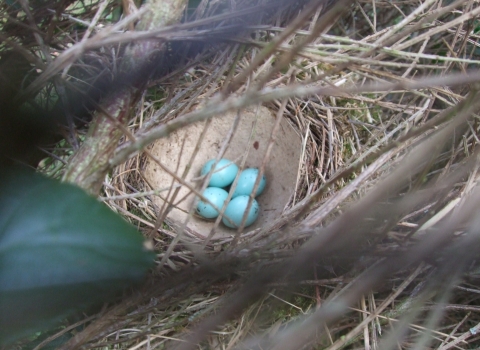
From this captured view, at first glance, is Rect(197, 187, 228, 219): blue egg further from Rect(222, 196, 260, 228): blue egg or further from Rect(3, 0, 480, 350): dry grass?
Rect(3, 0, 480, 350): dry grass

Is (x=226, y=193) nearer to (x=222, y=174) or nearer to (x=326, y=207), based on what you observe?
(x=222, y=174)

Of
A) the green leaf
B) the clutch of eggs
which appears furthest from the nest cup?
the green leaf

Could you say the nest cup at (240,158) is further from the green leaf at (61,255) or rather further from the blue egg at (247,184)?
the green leaf at (61,255)

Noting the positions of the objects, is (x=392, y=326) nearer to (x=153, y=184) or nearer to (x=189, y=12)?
(x=153, y=184)

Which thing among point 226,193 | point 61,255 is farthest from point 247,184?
point 61,255

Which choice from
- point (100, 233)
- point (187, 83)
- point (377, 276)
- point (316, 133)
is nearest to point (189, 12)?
point (187, 83)

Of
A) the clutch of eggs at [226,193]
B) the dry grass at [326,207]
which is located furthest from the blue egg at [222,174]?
the dry grass at [326,207]
